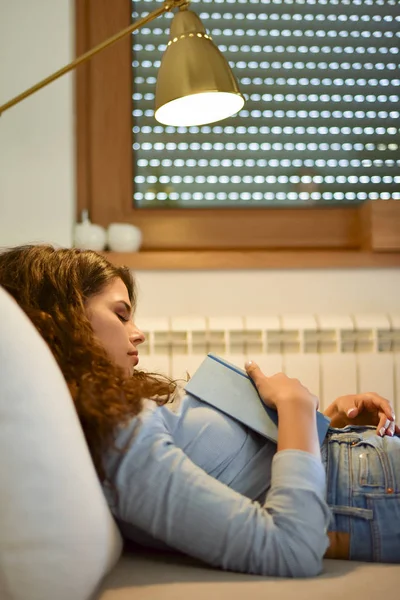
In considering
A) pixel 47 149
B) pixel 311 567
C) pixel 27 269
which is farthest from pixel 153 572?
pixel 47 149

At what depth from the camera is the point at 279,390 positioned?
42.8 inches

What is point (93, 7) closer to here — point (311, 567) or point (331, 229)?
point (331, 229)

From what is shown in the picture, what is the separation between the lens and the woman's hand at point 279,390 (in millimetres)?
1058

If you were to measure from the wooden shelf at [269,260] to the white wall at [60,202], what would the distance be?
1.3 inches

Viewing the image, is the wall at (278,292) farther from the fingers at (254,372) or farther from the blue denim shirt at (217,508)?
the blue denim shirt at (217,508)

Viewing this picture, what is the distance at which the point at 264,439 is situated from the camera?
3.63 feet

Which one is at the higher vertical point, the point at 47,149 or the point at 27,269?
the point at 47,149

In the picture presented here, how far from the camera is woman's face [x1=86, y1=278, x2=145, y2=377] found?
1156mm

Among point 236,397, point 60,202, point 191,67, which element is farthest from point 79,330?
point 60,202

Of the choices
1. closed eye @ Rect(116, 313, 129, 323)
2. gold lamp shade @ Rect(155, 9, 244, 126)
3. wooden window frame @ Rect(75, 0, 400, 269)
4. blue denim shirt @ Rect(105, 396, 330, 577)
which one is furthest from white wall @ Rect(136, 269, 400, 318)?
blue denim shirt @ Rect(105, 396, 330, 577)

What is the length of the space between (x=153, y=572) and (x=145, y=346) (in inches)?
51.3

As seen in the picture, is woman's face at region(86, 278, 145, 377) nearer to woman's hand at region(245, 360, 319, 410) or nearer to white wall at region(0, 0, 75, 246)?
woman's hand at region(245, 360, 319, 410)

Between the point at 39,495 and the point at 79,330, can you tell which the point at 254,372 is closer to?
the point at 79,330

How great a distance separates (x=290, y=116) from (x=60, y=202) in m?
0.85
